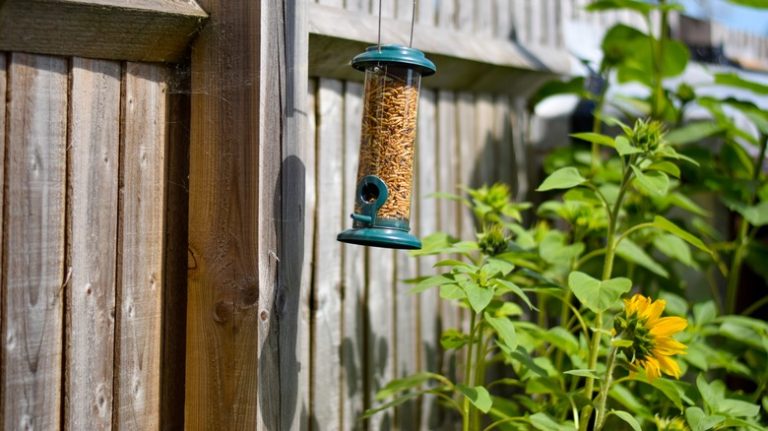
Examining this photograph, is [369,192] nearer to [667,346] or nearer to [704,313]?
[667,346]

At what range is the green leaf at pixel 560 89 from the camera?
13.1 feet

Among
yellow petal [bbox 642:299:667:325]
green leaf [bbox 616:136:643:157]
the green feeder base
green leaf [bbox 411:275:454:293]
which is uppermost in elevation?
green leaf [bbox 616:136:643:157]

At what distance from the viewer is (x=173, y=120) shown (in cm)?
269

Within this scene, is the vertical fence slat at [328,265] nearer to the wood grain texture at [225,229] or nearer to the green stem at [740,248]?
the wood grain texture at [225,229]

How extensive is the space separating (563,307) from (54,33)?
2.09 meters

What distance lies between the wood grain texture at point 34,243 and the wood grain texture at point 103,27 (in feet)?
0.17

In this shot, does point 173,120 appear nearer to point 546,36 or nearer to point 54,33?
point 54,33

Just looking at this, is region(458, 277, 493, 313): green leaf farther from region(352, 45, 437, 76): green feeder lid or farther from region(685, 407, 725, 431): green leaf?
region(685, 407, 725, 431): green leaf

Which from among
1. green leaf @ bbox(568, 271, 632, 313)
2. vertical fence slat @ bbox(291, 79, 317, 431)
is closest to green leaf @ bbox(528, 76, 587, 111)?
vertical fence slat @ bbox(291, 79, 317, 431)

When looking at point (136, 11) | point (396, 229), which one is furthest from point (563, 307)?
point (136, 11)

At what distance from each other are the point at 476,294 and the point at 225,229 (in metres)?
0.71

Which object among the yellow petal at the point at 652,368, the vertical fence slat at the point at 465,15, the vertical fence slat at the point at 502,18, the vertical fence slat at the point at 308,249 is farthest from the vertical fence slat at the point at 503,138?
the yellow petal at the point at 652,368

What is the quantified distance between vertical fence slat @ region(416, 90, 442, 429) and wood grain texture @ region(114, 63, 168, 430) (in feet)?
3.85

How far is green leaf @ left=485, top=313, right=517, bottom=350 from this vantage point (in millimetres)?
2634
